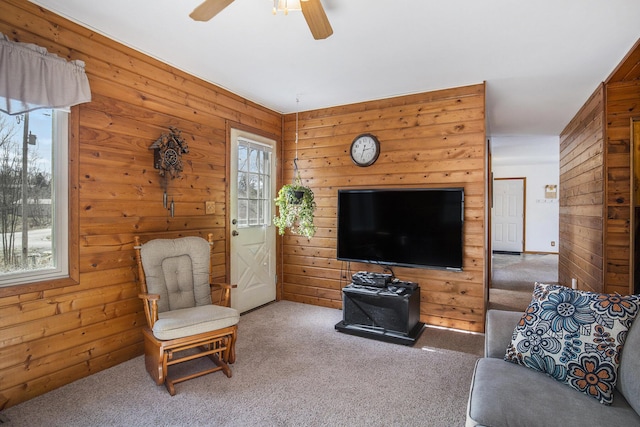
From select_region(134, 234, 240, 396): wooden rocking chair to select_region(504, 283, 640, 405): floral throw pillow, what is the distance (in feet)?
6.08

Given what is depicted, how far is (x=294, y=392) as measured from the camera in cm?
234

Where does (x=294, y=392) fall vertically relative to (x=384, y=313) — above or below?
below

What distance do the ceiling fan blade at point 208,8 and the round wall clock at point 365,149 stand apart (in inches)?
93.6

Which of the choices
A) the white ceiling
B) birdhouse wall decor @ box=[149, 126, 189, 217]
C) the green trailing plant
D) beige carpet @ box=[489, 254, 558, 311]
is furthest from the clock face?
beige carpet @ box=[489, 254, 558, 311]

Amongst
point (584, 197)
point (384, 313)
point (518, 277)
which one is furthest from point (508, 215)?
point (384, 313)

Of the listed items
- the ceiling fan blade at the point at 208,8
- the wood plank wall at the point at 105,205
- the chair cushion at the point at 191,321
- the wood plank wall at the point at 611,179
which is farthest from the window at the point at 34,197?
the wood plank wall at the point at 611,179

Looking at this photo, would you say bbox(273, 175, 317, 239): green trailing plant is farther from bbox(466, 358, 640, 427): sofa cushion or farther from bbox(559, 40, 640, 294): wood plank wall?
bbox(559, 40, 640, 294): wood plank wall

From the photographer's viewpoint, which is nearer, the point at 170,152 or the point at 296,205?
the point at 170,152

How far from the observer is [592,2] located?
215cm

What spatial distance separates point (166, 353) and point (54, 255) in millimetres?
1017

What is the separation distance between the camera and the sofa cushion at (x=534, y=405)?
1316mm

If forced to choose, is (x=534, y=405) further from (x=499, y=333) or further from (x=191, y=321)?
(x=191, y=321)

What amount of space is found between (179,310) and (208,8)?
2023 millimetres

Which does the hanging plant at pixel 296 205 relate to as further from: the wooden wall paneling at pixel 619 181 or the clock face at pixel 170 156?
the wooden wall paneling at pixel 619 181
